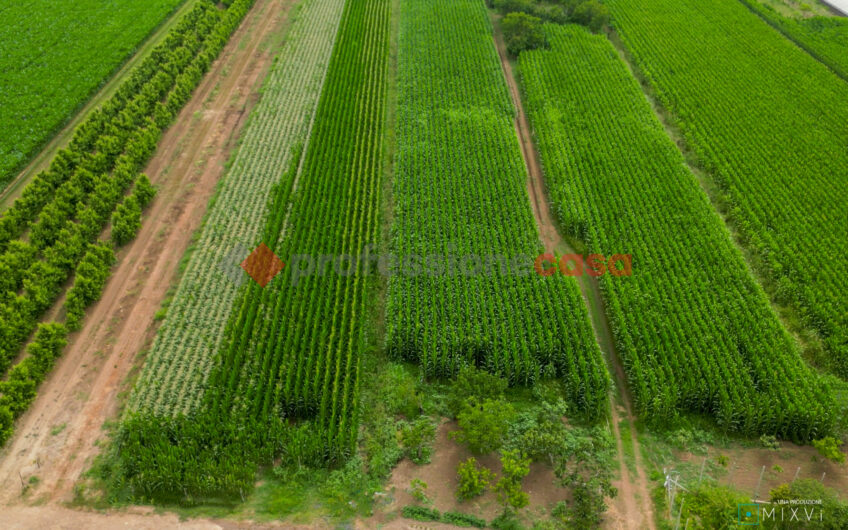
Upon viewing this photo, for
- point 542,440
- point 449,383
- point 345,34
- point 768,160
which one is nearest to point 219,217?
point 449,383

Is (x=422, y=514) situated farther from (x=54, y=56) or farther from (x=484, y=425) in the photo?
(x=54, y=56)

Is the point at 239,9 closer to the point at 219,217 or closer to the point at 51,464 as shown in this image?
the point at 219,217

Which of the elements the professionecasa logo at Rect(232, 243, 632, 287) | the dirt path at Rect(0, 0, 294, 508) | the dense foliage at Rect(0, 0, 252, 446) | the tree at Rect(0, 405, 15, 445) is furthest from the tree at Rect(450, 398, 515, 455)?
the dense foliage at Rect(0, 0, 252, 446)

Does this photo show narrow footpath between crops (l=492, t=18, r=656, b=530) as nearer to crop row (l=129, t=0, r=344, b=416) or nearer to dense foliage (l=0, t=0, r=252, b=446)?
crop row (l=129, t=0, r=344, b=416)

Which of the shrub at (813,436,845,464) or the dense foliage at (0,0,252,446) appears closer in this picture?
the shrub at (813,436,845,464)

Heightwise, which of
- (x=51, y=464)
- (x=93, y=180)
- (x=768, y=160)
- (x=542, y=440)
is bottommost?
(x=51, y=464)

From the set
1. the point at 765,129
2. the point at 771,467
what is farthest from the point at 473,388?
the point at 765,129
